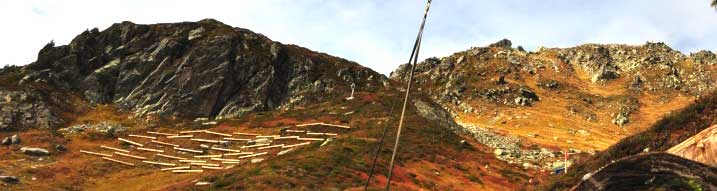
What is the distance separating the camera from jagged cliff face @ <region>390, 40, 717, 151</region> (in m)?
105

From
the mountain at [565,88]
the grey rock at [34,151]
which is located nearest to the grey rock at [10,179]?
the grey rock at [34,151]

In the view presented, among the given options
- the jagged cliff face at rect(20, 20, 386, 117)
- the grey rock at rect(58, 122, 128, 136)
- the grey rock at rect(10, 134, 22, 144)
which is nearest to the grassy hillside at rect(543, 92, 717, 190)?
the grey rock at rect(10, 134, 22, 144)

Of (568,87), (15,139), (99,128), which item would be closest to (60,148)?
(15,139)

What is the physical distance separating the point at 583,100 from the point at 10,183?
115 metres

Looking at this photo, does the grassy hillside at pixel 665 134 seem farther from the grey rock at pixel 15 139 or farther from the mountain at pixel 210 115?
the grey rock at pixel 15 139

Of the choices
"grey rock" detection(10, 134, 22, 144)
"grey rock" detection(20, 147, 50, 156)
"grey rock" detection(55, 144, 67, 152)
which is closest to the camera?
"grey rock" detection(20, 147, 50, 156)

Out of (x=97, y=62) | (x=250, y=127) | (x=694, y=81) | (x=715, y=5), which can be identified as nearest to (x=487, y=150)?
(x=250, y=127)

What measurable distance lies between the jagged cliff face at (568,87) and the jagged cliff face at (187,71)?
1224 inches

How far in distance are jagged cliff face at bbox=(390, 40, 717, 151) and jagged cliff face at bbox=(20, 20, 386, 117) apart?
3110cm

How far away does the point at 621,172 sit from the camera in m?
10.9

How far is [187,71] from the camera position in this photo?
85.8 meters

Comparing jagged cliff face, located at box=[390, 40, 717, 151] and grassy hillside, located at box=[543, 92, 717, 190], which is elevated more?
jagged cliff face, located at box=[390, 40, 717, 151]

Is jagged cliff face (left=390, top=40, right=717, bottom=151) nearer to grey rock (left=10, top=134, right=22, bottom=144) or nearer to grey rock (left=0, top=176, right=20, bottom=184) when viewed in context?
grey rock (left=10, top=134, right=22, bottom=144)

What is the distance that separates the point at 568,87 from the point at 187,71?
93.8 metres
